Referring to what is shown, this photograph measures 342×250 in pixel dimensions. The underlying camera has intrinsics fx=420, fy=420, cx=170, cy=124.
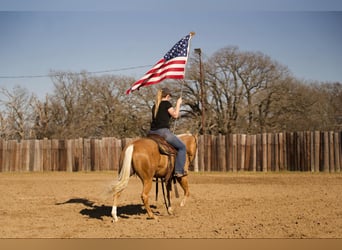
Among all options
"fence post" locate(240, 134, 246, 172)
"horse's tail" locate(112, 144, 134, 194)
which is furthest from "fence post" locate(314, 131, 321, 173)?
"horse's tail" locate(112, 144, 134, 194)

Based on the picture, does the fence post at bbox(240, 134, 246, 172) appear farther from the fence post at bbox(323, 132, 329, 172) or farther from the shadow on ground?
the shadow on ground

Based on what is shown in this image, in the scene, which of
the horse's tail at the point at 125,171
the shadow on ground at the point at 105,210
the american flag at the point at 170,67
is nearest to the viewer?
the horse's tail at the point at 125,171

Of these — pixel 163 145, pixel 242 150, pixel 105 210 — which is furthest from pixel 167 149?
pixel 242 150

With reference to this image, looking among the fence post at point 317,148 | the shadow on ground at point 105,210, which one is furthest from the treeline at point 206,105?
the shadow on ground at point 105,210

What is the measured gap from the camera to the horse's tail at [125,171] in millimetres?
7426

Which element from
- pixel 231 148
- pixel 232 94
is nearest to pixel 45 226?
pixel 231 148

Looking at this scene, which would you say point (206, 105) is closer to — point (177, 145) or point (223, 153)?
point (223, 153)

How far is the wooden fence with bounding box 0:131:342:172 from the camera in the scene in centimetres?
1905

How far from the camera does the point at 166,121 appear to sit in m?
8.04

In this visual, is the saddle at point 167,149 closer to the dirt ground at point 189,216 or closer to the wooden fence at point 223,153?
the dirt ground at point 189,216

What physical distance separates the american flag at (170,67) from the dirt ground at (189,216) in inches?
90.5

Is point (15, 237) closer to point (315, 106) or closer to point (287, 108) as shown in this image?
point (315, 106)

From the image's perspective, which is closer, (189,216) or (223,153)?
(189,216)

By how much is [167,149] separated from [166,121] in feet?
1.76
